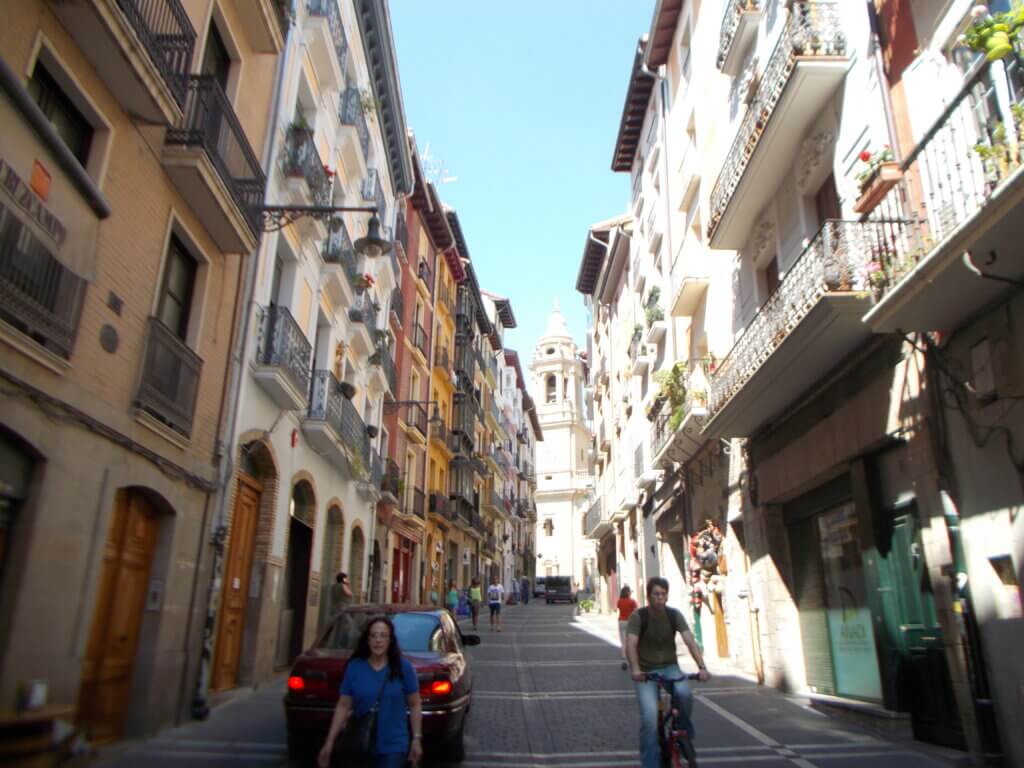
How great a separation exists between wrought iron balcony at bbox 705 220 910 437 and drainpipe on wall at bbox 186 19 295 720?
→ 7386 millimetres

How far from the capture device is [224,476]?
10469mm

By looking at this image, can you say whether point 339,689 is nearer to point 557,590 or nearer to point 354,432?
point 354,432

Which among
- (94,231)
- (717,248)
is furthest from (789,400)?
(94,231)

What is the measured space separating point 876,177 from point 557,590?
163 feet

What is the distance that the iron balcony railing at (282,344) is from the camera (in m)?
12.1

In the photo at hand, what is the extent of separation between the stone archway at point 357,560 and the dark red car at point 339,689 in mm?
11662

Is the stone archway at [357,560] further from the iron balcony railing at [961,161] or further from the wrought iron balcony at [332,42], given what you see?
the iron balcony railing at [961,161]

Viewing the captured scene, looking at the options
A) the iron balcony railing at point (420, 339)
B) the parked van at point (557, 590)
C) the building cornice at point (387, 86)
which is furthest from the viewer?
the parked van at point (557, 590)

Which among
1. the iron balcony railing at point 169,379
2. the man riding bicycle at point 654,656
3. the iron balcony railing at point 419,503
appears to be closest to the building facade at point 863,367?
the man riding bicycle at point 654,656

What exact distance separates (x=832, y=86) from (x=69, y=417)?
9969mm

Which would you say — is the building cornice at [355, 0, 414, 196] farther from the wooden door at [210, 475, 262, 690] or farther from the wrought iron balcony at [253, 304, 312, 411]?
the wooden door at [210, 475, 262, 690]

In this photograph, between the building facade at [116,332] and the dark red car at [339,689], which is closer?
the building facade at [116,332]

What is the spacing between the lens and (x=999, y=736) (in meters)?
6.62

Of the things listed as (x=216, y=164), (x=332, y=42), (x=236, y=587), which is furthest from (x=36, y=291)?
(x=332, y=42)
